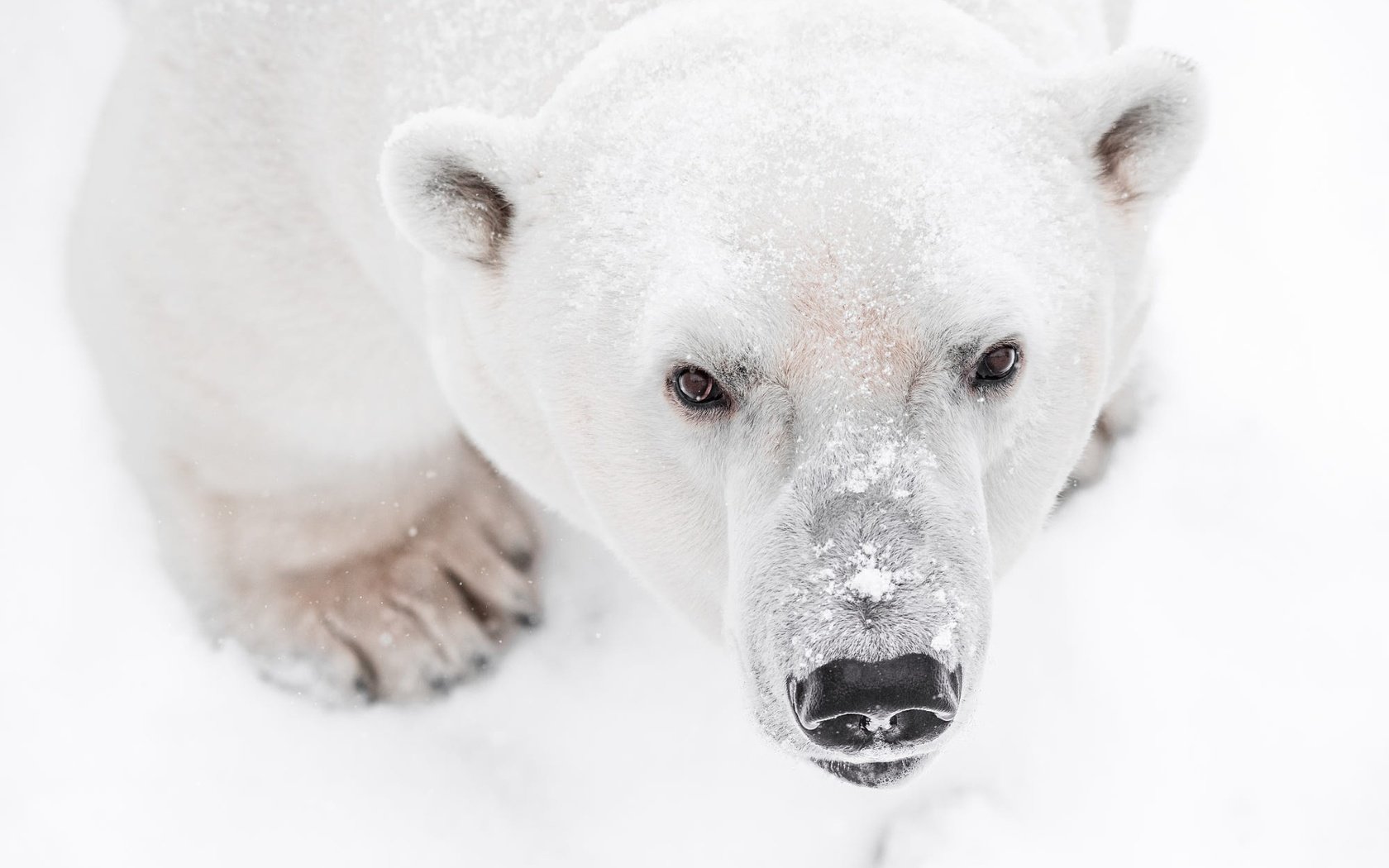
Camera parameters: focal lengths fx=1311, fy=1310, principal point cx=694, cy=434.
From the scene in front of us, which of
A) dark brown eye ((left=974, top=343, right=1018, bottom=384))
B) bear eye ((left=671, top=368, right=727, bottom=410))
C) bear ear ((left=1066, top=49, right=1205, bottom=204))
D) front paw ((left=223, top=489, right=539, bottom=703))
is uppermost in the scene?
bear ear ((left=1066, top=49, right=1205, bottom=204))

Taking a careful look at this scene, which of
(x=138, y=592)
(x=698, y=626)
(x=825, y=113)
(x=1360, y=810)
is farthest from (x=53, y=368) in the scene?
(x=1360, y=810)

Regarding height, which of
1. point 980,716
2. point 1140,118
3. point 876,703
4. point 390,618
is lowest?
point 390,618

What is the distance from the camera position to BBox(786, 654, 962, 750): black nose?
1.53 meters

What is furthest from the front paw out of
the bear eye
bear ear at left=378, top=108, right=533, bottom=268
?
the bear eye

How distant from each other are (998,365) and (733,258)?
15.0 inches

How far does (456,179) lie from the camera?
193 centimetres

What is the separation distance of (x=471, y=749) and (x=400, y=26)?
65.0 inches

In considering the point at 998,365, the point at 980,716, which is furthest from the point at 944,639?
the point at 980,716

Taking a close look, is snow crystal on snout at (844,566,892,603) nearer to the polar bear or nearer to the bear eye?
the polar bear

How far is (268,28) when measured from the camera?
244cm

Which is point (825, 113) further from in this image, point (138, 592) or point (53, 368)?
point (53, 368)

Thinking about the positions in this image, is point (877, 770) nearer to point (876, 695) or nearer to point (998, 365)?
point (876, 695)

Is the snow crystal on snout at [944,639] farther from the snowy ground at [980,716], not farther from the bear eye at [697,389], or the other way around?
the snowy ground at [980,716]

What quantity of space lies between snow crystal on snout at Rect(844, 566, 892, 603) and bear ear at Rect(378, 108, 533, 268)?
78 centimetres
